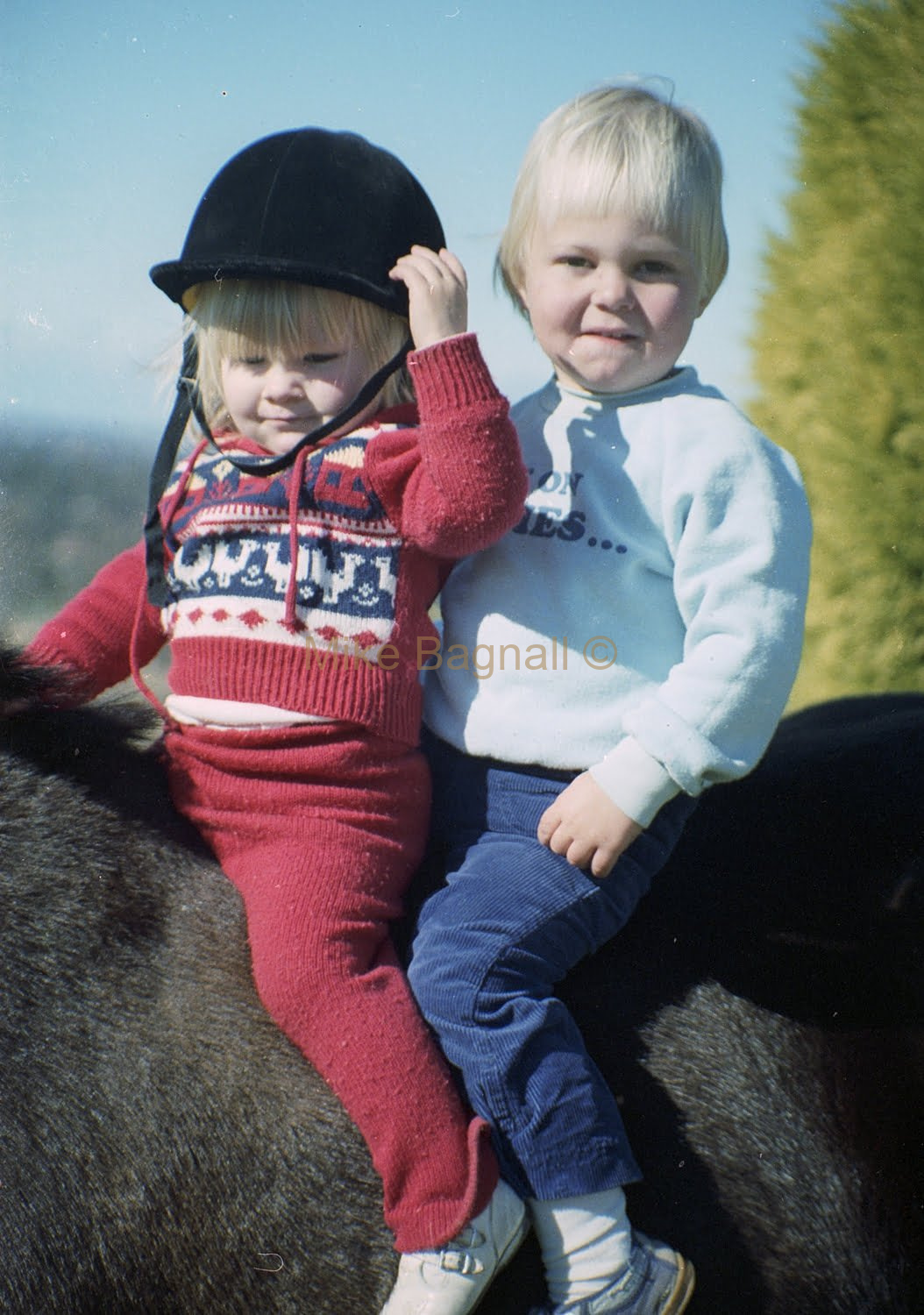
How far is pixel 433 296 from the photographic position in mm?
1766

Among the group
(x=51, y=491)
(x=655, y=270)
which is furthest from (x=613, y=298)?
(x=51, y=491)

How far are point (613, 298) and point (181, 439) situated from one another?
790 mm

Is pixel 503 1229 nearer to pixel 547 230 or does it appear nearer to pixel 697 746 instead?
pixel 697 746

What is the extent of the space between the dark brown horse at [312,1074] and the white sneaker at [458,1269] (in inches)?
3.4

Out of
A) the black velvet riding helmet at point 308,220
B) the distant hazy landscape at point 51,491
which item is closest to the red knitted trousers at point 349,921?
the distant hazy landscape at point 51,491

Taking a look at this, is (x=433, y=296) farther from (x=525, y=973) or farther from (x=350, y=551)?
(x=525, y=973)

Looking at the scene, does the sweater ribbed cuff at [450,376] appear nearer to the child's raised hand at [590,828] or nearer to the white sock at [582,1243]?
A: the child's raised hand at [590,828]

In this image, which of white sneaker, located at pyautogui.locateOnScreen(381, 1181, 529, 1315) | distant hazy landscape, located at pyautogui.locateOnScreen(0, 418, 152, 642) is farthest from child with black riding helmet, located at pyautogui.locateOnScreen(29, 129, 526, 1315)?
distant hazy landscape, located at pyautogui.locateOnScreen(0, 418, 152, 642)

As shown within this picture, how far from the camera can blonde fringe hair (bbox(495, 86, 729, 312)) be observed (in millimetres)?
1768

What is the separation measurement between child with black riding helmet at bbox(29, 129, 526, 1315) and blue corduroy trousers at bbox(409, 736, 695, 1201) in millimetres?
45

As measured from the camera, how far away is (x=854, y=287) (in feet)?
13.1

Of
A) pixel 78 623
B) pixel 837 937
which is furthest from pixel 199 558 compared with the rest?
pixel 837 937

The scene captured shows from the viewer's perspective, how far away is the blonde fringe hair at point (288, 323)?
72.0 inches

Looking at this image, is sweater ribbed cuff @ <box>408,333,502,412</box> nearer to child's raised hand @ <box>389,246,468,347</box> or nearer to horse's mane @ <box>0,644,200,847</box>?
child's raised hand @ <box>389,246,468,347</box>
